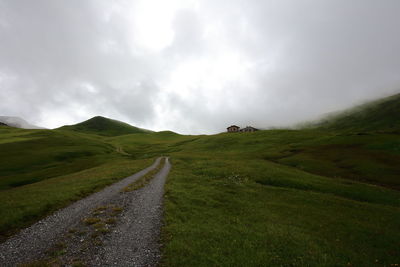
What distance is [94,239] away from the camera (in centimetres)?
1485

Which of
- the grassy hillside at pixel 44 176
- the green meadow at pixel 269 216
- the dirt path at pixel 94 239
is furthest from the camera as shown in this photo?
the grassy hillside at pixel 44 176

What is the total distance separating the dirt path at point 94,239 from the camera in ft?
41.2

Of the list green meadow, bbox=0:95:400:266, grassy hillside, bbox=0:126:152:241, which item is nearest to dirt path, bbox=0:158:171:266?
green meadow, bbox=0:95:400:266

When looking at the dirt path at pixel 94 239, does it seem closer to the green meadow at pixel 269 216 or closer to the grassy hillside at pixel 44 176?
the green meadow at pixel 269 216

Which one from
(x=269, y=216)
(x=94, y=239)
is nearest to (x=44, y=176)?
(x=94, y=239)

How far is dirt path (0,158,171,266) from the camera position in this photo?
12547mm

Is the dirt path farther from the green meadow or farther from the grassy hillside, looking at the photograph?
the grassy hillside

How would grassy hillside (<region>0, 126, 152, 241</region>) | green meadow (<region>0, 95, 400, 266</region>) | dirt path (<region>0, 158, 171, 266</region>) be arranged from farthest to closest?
grassy hillside (<region>0, 126, 152, 241</region>) → green meadow (<region>0, 95, 400, 266</region>) → dirt path (<region>0, 158, 171, 266</region>)

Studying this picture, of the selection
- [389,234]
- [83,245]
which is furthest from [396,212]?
[83,245]

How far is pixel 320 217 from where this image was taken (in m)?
22.0

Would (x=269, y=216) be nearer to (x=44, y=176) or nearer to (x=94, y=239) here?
(x=94, y=239)

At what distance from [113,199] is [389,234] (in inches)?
1151

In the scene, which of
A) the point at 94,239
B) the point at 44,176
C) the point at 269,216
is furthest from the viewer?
the point at 44,176

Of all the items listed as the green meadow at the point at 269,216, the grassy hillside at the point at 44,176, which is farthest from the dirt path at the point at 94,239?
the grassy hillside at the point at 44,176
